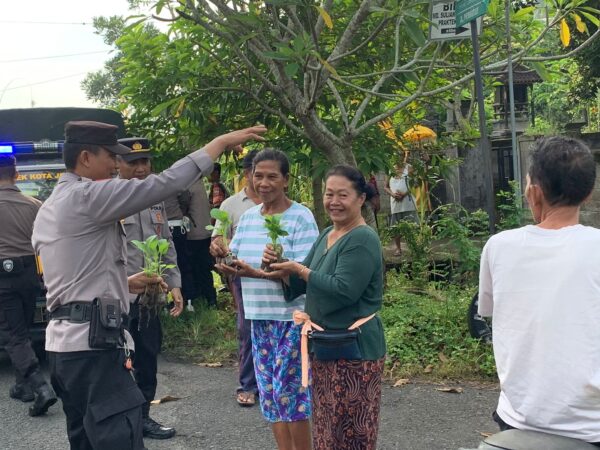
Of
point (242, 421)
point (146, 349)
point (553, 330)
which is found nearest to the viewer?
point (553, 330)

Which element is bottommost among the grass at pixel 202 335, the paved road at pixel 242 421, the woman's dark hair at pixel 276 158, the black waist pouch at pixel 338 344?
the paved road at pixel 242 421

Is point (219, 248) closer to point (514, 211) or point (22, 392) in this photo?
point (22, 392)

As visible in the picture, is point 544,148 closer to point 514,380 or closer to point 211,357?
point 514,380

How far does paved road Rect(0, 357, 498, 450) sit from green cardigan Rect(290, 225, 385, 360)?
1.61 m

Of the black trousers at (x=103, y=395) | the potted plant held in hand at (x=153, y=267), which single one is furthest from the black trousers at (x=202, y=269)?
the black trousers at (x=103, y=395)

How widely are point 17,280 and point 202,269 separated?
2761 mm

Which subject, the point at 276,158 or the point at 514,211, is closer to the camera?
the point at 276,158

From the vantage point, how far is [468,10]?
18.4 ft

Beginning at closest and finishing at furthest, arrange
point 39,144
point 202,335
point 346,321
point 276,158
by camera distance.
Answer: point 346,321
point 276,158
point 39,144
point 202,335

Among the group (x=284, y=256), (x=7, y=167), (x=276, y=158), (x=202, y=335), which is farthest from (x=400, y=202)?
(x=284, y=256)

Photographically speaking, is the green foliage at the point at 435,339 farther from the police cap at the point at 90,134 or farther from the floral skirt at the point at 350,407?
the police cap at the point at 90,134

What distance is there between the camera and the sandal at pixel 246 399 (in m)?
5.96

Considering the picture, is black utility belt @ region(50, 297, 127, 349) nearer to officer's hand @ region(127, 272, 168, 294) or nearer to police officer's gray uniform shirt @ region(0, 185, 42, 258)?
officer's hand @ region(127, 272, 168, 294)

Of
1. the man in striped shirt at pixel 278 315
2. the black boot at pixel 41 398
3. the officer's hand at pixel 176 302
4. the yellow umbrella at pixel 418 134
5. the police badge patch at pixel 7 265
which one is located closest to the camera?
the man in striped shirt at pixel 278 315
